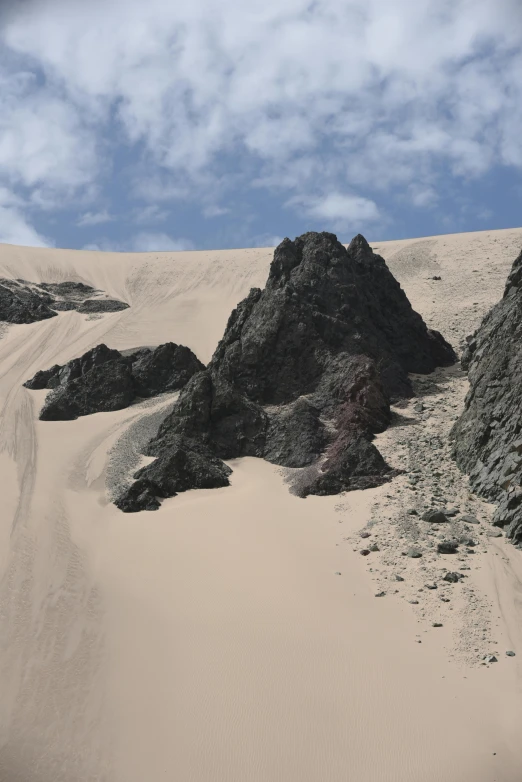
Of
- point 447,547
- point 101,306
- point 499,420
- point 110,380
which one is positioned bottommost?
point 447,547

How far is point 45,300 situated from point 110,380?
1850cm

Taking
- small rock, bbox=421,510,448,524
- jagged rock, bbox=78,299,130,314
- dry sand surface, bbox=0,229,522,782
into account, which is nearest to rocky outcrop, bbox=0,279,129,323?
jagged rock, bbox=78,299,130,314

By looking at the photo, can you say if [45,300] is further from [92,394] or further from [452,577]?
[452,577]

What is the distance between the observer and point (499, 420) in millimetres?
13484

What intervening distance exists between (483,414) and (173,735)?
919 centimetres

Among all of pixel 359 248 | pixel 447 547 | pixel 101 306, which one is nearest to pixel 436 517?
pixel 447 547

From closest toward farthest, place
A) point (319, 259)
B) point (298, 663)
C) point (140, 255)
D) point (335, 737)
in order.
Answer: point (335, 737) → point (298, 663) → point (319, 259) → point (140, 255)

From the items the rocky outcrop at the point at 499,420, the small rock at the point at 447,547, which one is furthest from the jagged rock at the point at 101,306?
the small rock at the point at 447,547

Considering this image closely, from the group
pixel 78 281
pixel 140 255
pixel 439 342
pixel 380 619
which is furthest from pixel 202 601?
pixel 140 255

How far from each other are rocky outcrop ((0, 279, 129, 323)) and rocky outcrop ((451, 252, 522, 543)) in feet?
88.9

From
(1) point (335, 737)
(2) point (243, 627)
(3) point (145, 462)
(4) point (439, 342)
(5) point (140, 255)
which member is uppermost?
(5) point (140, 255)

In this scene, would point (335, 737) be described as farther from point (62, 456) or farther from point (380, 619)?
point (62, 456)

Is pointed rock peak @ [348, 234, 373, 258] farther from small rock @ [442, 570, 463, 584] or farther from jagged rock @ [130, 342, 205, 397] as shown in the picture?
small rock @ [442, 570, 463, 584]

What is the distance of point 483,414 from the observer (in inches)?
553
